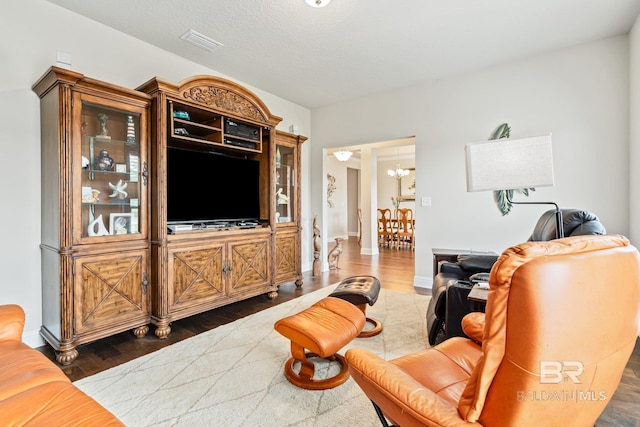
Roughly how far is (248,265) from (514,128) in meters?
3.52

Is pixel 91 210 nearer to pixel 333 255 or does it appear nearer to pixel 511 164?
pixel 511 164

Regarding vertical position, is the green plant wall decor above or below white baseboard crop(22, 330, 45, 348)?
above

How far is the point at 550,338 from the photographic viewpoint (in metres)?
0.69

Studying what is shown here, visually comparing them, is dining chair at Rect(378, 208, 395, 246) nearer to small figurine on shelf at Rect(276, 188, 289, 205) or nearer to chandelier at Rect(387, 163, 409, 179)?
chandelier at Rect(387, 163, 409, 179)

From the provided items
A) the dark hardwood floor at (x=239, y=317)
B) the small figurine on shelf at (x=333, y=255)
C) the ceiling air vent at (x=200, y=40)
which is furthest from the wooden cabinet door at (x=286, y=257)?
the ceiling air vent at (x=200, y=40)

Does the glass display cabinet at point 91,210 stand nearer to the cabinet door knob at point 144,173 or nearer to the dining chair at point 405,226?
the cabinet door knob at point 144,173

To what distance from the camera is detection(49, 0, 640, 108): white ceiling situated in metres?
2.56

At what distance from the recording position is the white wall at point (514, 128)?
124 inches

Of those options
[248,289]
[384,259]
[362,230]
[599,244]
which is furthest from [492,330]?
[362,230]

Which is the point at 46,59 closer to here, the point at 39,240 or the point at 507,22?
the point at 39,240

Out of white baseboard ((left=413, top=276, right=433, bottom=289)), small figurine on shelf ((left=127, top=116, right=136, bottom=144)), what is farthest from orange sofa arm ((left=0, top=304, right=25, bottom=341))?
white baseboard ((left=413, top=276, right=433, bottom=289))

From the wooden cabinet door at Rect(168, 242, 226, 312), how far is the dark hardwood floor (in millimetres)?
252

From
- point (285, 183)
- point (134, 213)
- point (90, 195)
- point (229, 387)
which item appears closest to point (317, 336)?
point (229, 387)

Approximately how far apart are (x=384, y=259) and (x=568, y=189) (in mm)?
3515
